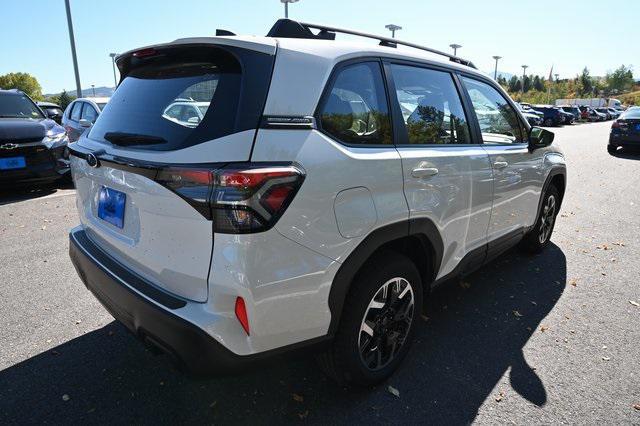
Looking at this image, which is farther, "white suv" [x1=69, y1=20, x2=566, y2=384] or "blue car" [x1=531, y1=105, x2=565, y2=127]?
"blue car" [x1=531, y1=105, x2=565, y2=127]

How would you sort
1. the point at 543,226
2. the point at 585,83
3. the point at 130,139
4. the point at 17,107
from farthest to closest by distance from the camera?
the point at 585,83 < the point at 17,107 < the point at 543,226 < the point at 130,139

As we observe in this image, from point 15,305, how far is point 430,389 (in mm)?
3096

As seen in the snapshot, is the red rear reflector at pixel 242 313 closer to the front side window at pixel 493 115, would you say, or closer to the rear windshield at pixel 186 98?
the rear windshield at pixel 186 98

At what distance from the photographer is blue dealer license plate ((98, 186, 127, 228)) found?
2.17m

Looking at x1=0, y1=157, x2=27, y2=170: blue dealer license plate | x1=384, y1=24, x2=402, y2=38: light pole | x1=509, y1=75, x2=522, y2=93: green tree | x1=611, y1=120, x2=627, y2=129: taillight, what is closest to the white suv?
x1=0, y1=157, x2=27, y2=170: blue dealer license plate

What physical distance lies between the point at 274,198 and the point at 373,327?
1.07 m

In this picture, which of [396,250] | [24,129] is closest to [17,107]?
[24,129]

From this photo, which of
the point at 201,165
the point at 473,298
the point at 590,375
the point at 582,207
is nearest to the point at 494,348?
the point at 590,375

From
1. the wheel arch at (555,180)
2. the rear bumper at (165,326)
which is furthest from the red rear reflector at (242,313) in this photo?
the wheel arch at (555,180)

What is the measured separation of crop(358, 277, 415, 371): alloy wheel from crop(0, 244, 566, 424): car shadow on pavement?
19 cm

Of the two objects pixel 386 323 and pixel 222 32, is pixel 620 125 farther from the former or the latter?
pixel 222 32

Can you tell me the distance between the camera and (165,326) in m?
1.86

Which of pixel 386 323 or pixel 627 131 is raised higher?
pixel 627 131

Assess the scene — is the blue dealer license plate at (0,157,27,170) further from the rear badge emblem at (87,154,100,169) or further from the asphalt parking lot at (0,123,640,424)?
the rear badge emblem at (87,154,100,169)
